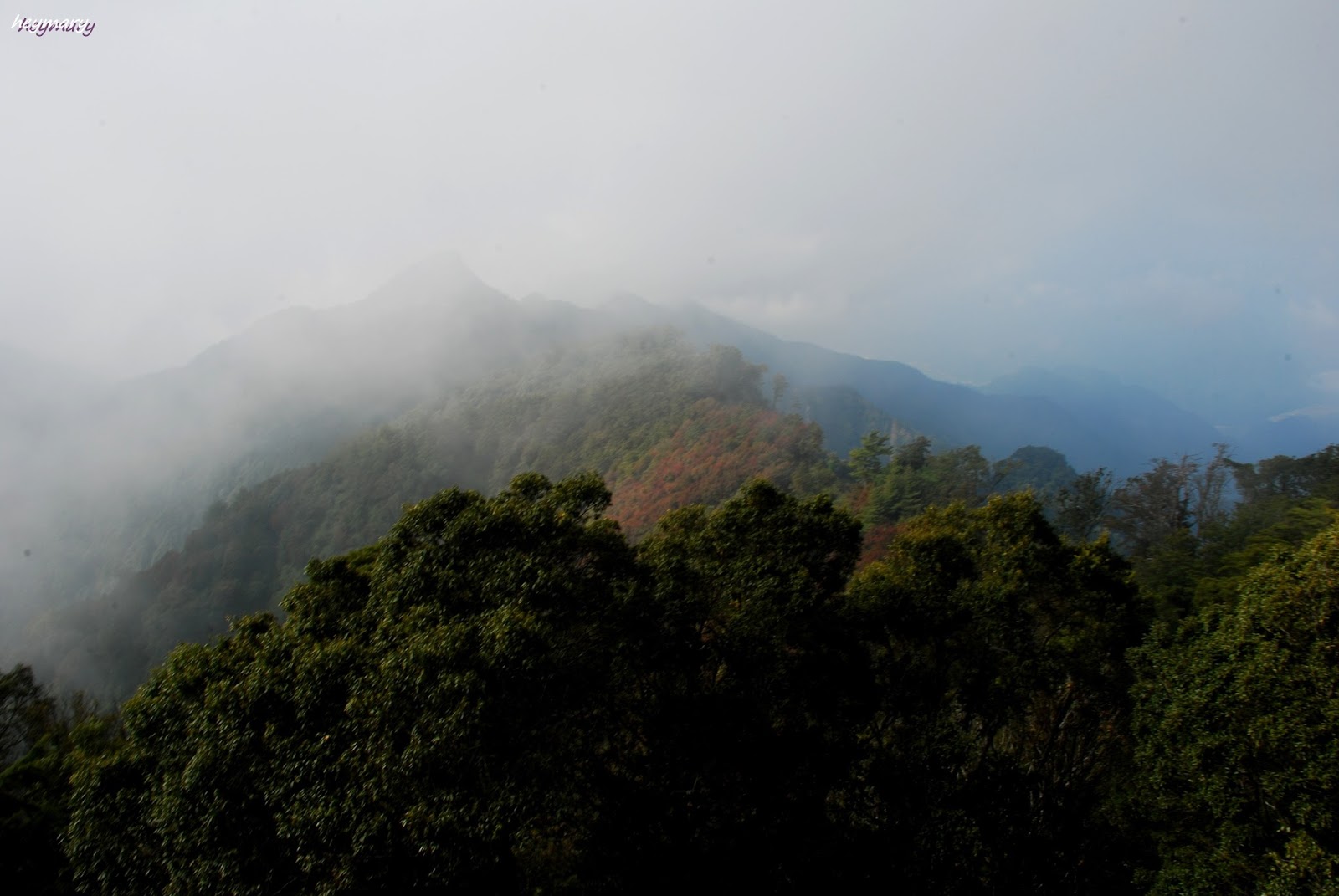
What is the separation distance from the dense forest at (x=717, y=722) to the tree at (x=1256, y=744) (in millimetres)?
40

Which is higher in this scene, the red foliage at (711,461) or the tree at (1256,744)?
the tree at (1256,744)

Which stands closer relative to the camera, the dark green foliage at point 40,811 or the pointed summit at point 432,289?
the dark green foliage at point 40,811

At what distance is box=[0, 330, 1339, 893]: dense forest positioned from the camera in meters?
6.58

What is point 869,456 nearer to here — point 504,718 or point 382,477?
point 504,718

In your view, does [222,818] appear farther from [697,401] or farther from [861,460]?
[697,401]

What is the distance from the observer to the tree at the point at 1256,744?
6828 millimetres

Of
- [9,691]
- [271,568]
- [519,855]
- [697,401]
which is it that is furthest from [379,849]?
[271,568]

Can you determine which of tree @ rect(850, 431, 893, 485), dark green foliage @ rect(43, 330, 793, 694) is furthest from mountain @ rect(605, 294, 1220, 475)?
tree @ rect(850, 431, 893, 485)

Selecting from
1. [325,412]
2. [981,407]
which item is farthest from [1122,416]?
[325,412]

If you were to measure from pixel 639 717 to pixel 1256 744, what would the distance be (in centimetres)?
768

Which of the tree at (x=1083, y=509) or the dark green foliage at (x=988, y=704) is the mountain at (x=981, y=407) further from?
the dark green foliage at (x=988, y=704)

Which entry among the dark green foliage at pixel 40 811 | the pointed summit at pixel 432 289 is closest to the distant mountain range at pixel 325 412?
the pointed summit at pixel 432 289

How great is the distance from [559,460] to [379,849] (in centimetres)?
7306

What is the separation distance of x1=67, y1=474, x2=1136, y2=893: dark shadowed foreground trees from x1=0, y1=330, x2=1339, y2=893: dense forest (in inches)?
1.7
